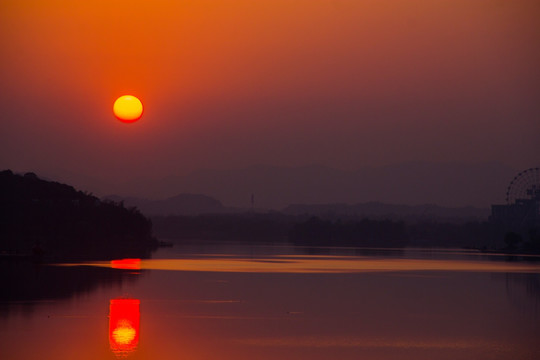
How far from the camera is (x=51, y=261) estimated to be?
88000 millimetres

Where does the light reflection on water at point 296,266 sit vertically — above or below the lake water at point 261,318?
above

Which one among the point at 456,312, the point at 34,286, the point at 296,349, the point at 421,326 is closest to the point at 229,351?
the point at 296,349

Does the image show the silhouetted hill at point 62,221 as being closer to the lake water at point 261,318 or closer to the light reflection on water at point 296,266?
the light reflection on water at point 296,266

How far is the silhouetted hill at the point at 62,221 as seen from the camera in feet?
433

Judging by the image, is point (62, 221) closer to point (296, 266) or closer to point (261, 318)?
point (296, 266)

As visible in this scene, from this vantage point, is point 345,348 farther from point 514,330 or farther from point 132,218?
point 132,218

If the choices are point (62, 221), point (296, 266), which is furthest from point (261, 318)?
point (62, 221)

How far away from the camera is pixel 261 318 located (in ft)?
128

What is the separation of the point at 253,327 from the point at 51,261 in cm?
5611

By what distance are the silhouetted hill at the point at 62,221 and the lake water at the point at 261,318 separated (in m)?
65.7

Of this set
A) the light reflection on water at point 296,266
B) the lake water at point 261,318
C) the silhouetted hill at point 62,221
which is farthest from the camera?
the silhouetted hill at point 62,221

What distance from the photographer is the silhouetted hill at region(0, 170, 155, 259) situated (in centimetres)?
13188

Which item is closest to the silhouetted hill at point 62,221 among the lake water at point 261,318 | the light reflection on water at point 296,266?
the light reflection on water at point 296,266

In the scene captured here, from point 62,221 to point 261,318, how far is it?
10417 cm
